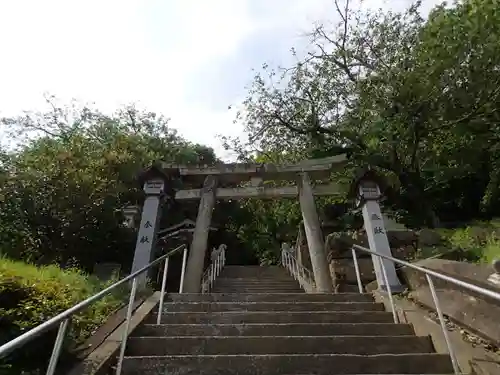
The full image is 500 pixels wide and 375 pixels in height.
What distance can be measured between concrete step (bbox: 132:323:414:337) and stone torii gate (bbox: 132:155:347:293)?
2.94 m

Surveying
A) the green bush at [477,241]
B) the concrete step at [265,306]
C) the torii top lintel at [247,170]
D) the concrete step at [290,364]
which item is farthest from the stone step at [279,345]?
the torii top lintel at [247,170]

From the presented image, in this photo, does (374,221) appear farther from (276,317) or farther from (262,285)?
(262,285)

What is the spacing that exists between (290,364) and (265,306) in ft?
5.46

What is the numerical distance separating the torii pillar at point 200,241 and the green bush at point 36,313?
8.15 feet

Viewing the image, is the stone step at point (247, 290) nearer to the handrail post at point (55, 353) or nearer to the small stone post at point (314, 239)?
the small stone post at point (314, 239)

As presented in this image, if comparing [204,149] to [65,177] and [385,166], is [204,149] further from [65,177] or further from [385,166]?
[65,177]

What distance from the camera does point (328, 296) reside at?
5734mm

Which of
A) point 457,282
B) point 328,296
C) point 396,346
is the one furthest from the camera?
point 328,296

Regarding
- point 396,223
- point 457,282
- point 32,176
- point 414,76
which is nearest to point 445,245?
point 396,223

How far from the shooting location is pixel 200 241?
26.0 ft

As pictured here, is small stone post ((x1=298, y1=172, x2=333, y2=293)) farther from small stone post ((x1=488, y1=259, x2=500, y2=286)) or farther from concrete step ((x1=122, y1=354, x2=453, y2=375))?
concrete step ((x1=122, y1=354, x2=453, y2=375))


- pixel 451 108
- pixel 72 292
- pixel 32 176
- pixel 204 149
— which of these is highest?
pixel 204 149

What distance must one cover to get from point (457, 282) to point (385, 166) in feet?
34.2

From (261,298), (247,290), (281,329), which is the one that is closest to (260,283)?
(247,290)
